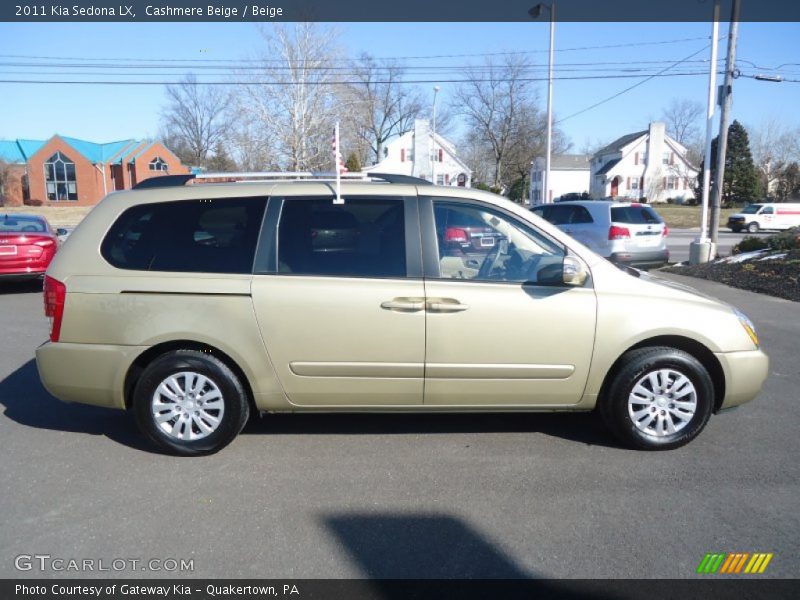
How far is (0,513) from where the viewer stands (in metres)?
3.56

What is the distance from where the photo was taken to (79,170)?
59.5 meters

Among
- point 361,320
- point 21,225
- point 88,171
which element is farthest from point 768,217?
point 88,171

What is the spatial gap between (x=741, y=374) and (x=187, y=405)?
390cm

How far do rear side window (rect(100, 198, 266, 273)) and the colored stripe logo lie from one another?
3.20 metres

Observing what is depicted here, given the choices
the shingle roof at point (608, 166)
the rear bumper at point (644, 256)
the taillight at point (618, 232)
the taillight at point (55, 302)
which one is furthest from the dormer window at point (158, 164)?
the taillight at point (55, 302)

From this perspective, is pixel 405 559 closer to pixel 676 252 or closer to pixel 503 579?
pixel 503 579

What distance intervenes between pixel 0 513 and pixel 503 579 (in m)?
2.88

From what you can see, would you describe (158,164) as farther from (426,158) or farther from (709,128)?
(709,128)

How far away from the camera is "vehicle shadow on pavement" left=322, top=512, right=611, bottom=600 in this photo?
2.90m

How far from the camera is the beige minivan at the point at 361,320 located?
13.7 ft

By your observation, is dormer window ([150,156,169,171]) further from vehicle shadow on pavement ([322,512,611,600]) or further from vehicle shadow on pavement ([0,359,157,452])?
vehicle shadow on pavement ([322,512,611,600])

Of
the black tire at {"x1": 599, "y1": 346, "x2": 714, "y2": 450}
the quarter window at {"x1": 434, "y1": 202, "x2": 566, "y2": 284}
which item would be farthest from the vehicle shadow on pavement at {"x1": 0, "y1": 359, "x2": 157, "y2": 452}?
the black tire at {"x1": 599, "y1": 346, "x2": 714, "y2": 450}

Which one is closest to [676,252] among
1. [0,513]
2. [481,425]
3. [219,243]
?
[481,425]

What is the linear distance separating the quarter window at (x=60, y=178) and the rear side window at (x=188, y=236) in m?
63.8
